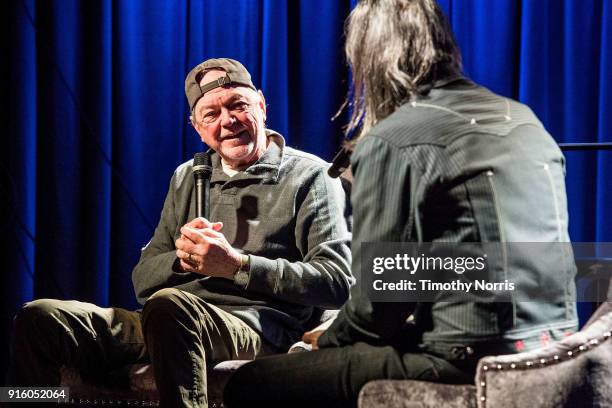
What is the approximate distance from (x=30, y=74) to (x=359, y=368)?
241 centimetres

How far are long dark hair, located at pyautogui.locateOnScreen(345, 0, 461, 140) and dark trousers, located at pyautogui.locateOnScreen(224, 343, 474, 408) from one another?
0.42 m

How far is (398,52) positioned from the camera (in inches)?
63.0

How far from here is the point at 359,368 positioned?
4.96ft

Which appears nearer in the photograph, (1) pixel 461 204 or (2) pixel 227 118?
(1) pixel 461 204

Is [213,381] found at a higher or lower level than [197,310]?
lower

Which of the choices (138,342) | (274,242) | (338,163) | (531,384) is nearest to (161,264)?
(138,342)

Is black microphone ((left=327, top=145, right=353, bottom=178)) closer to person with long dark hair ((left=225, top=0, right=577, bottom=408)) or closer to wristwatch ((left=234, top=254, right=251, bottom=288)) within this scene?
person with long dark hair ((left=225, top=0, right=577, bottom=408))

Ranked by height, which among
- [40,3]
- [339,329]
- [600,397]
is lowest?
[600,397]

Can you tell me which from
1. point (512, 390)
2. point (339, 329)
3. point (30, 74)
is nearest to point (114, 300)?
point (30, 74)

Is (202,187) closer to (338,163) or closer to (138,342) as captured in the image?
(138,342)

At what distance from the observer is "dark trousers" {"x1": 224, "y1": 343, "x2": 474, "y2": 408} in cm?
149

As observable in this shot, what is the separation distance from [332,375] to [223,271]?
80 centimetres

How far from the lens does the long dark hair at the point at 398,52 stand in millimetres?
1602

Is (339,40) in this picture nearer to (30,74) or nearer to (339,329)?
(30,74)
